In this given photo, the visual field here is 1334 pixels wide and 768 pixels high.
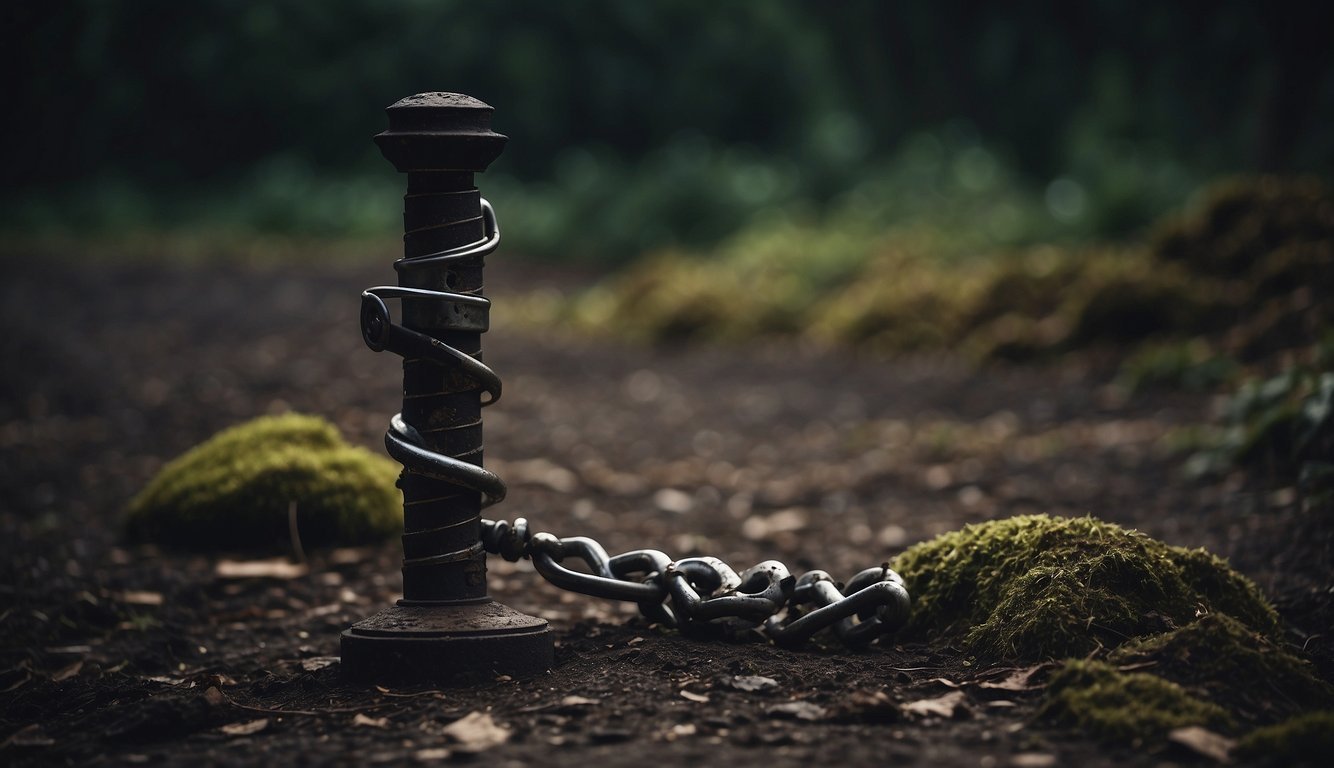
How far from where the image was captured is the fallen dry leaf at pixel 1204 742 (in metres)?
1.96

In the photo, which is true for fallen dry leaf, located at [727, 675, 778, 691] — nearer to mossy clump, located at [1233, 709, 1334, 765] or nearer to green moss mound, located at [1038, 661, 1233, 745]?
green moss mound, located at [1038, 661, 1233, 745]

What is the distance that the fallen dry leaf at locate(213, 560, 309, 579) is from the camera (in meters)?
3.77

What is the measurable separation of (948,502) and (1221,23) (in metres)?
8.88

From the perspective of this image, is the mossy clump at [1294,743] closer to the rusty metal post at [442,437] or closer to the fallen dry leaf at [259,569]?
the rusty metal post at [442,437]

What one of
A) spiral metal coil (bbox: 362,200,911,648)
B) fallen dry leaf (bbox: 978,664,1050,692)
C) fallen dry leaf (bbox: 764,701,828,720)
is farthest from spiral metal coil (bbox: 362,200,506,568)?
Result: fallen dry leaf (bbox: 978,664,1050,692)

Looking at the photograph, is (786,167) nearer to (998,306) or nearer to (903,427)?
(998,306)

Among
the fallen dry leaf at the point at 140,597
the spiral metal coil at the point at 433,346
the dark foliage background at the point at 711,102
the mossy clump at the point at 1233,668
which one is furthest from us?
the dark foliage background at the point at 711,102

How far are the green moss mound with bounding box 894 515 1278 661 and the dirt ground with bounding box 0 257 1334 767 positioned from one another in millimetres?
148

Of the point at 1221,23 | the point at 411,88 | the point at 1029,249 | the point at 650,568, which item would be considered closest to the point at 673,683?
the point at 650,568

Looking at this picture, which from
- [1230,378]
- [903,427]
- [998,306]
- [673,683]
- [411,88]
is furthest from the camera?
[411,88]

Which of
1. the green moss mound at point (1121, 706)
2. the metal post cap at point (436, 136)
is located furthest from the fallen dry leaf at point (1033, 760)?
the metal post cap at point (436, 136)

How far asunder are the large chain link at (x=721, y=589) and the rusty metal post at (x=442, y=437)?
0.44 ft

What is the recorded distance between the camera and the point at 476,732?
2.20 metres

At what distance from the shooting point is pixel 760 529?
508 cm
